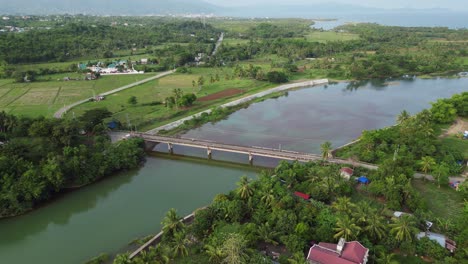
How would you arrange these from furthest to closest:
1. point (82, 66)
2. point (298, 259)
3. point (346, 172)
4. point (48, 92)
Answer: point (82, 66) < point (48, 92) < point (346, 172) < point (298, 259)

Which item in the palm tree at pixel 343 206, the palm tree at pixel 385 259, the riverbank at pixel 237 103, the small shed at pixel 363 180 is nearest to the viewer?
the palm tree at pixel 385 259

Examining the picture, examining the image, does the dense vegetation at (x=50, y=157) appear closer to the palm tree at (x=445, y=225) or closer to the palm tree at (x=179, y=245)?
the palm tree at (x=179, y=245)

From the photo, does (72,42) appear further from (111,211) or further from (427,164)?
(427,164)

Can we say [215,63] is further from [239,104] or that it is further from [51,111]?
[51,111]

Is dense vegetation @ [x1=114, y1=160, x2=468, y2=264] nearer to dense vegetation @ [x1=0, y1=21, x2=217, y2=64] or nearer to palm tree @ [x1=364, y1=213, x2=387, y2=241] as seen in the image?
palm tree @ [x1=364, y1=213, x2=387, y2=241]

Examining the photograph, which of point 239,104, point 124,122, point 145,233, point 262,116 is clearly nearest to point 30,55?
point 124,122

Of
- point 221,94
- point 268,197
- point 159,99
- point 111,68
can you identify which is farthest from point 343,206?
point 111,68

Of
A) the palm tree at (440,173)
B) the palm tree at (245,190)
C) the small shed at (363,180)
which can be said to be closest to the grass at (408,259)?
the small shed at (363,180)
